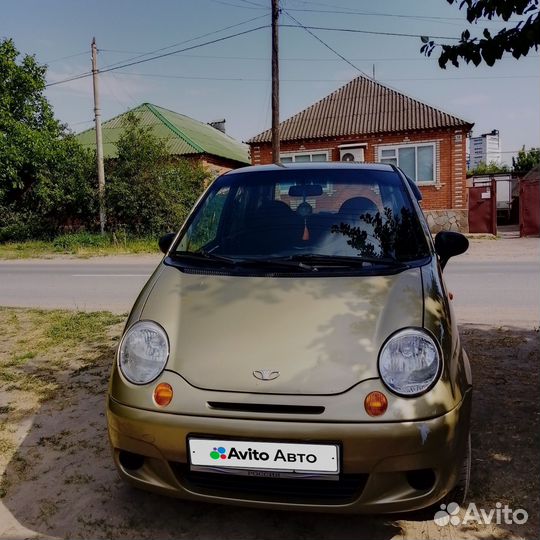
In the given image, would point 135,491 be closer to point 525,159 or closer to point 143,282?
point 143,282

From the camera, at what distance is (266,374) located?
7.39ft

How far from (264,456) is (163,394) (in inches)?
19.7

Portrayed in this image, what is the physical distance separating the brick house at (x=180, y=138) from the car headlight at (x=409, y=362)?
27184 millimetres

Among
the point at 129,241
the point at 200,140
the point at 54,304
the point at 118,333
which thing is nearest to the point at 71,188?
the point at 129,241

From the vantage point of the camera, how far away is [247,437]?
218 cm

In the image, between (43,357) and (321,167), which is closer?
(321,167)

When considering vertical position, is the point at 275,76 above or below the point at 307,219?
above

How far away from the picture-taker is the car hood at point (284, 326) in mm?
2250

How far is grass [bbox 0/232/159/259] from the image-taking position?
749 inches

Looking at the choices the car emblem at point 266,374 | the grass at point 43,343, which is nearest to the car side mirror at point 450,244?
the car emblem at point 266,374

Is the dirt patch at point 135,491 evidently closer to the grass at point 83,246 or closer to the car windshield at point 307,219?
the car windshield at point 307,219

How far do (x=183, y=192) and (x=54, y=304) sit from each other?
508 inches

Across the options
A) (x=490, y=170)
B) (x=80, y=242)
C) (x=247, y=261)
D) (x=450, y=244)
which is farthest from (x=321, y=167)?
(x=490, y=170)

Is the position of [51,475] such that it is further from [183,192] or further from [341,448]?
[183,192]
